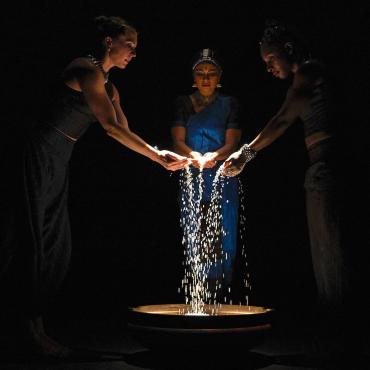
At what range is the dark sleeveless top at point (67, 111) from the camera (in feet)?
8.14

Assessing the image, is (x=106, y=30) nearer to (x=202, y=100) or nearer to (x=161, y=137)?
(x=202, y=100)

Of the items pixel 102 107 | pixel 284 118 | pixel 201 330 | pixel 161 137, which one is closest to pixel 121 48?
pixel 102 107

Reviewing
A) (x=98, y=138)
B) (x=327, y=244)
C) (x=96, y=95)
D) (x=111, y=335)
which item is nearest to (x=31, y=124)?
(x=96, y=95)

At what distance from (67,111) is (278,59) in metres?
0.98

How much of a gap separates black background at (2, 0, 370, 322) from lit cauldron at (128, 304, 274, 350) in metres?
1.65

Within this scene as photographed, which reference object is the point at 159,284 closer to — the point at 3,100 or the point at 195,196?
the point at 195,196

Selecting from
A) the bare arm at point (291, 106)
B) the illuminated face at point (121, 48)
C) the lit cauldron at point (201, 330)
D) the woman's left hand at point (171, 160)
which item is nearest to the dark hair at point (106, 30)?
the illuminated face at point (121, 48)

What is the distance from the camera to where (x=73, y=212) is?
4.21 meters

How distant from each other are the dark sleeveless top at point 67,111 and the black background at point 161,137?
1196 millimetres

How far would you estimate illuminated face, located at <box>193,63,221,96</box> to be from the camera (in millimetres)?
3394

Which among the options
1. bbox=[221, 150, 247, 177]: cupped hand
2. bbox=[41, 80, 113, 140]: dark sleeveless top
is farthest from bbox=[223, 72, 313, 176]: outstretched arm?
bbox=[41, 80, 113, 140]: dark sleeveless top

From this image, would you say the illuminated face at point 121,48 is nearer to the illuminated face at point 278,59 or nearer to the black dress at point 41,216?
the black dress at point 41,216

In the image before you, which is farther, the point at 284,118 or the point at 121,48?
the point at 121,48

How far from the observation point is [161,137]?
423cm
